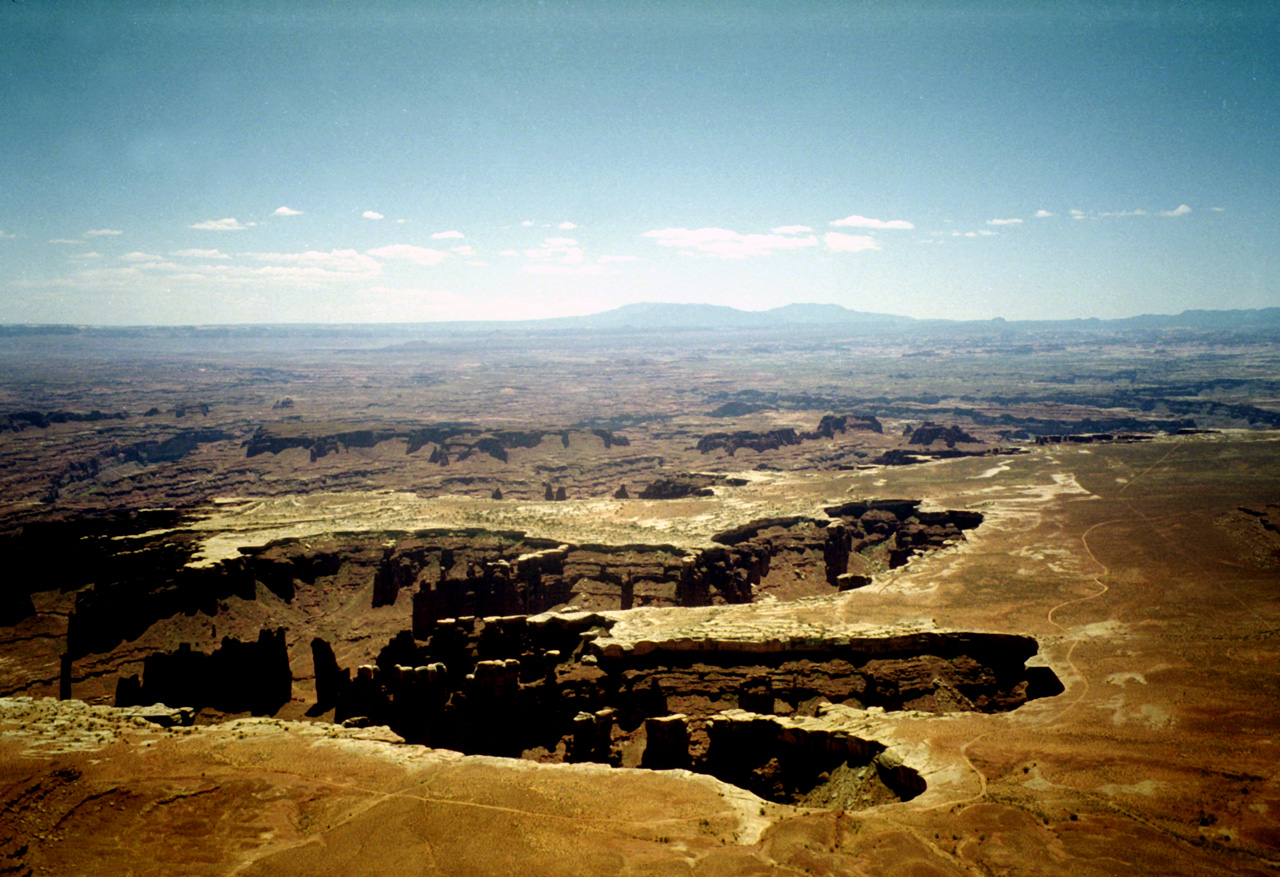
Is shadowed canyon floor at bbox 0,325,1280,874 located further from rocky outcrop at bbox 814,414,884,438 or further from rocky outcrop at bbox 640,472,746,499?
rocky outcrop at bbox 814,414,884,438

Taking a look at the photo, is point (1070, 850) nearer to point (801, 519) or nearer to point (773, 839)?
point (773, 839)

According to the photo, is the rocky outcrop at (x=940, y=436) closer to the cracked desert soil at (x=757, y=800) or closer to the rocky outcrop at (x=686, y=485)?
the rocky outcrop at (x=686, y=485)

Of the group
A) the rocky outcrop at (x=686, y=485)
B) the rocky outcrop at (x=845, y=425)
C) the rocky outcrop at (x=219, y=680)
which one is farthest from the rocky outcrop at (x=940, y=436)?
the rocky outcrop at (x=219, y=680)

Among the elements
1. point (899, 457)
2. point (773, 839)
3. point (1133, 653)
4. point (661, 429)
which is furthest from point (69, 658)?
point (661, 429)

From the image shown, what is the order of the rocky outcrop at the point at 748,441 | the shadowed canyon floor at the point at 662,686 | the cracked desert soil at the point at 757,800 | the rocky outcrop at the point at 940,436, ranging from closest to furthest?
the cracked desert soil at the point at 757,800, the shadowed canyon floor at the point at 662,686, the rocky outcrop at the point at 940,436, the rocky outcrop at the point at 748,441

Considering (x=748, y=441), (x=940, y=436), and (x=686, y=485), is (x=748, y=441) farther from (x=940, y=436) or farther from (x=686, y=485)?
(x=686, y=485)

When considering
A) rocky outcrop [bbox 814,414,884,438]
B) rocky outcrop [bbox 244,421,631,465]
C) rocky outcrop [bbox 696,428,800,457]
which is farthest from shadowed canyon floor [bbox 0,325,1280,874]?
rocky outcrop [bbox 814,414,884,438]

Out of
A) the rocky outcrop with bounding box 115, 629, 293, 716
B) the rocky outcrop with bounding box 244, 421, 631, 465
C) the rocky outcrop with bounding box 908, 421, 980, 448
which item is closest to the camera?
the rocky outcrop with bounding box 115, 629, 293, 716

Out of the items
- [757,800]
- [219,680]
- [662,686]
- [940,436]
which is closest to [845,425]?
[940,436]
